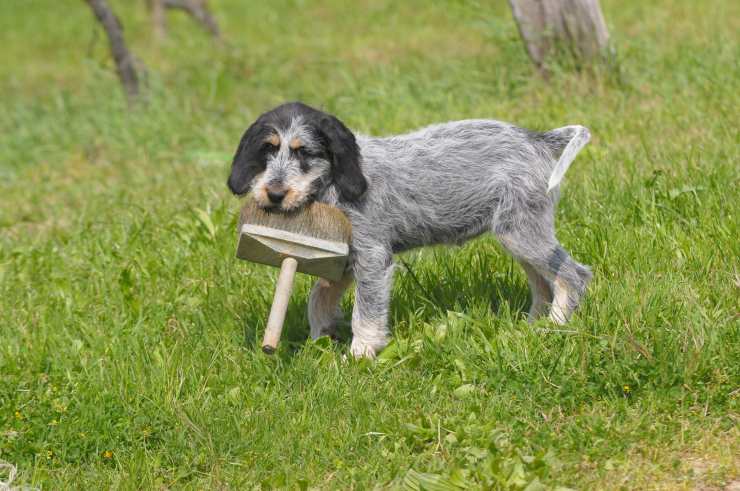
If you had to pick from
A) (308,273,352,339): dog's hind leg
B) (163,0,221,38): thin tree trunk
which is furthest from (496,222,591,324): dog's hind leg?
(163,0,221,38): thin tree trunk

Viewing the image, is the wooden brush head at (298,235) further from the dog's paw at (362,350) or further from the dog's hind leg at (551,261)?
the dog's hind leg at (551,261)

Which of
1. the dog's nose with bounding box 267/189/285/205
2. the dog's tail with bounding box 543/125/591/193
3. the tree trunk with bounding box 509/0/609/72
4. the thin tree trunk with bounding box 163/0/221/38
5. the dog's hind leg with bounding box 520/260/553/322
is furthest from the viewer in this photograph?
the thin tree trunk with bounding box 163/0/221/38

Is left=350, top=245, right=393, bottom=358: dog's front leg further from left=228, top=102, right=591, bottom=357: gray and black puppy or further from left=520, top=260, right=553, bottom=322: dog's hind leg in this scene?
left=520, top=260, right=553, bottom=322: dog's hind leg

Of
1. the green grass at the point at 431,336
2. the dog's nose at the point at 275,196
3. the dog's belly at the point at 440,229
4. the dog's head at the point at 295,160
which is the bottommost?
the green grass at the point at 431,336

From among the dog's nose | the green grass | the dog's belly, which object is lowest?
the green grass

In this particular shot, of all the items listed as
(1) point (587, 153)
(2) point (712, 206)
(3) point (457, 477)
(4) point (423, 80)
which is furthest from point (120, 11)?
(3) point (457, 477)

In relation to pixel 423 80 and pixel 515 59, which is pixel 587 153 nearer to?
pixel 515 59

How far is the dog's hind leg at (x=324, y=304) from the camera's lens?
5410 mm

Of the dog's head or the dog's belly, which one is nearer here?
the dog's head

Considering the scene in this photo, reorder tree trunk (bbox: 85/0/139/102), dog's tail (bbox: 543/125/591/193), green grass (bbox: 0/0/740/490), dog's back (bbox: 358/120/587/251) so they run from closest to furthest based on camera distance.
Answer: green grass (bbox: 0/0/740/490)
dog's tail (bbox: 543/125/591/193)
dog's back (bbox: 358/120/587/251)
tree trunk (bbox: 85/0/139/102)

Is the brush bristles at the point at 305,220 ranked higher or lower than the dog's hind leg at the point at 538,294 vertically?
higher

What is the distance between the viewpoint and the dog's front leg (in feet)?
16.5

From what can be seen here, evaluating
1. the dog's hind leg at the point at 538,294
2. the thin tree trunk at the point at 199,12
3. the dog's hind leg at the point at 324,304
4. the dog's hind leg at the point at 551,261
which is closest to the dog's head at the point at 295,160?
the dog's hind leg at the point at 324,304

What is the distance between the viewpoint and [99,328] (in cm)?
577
